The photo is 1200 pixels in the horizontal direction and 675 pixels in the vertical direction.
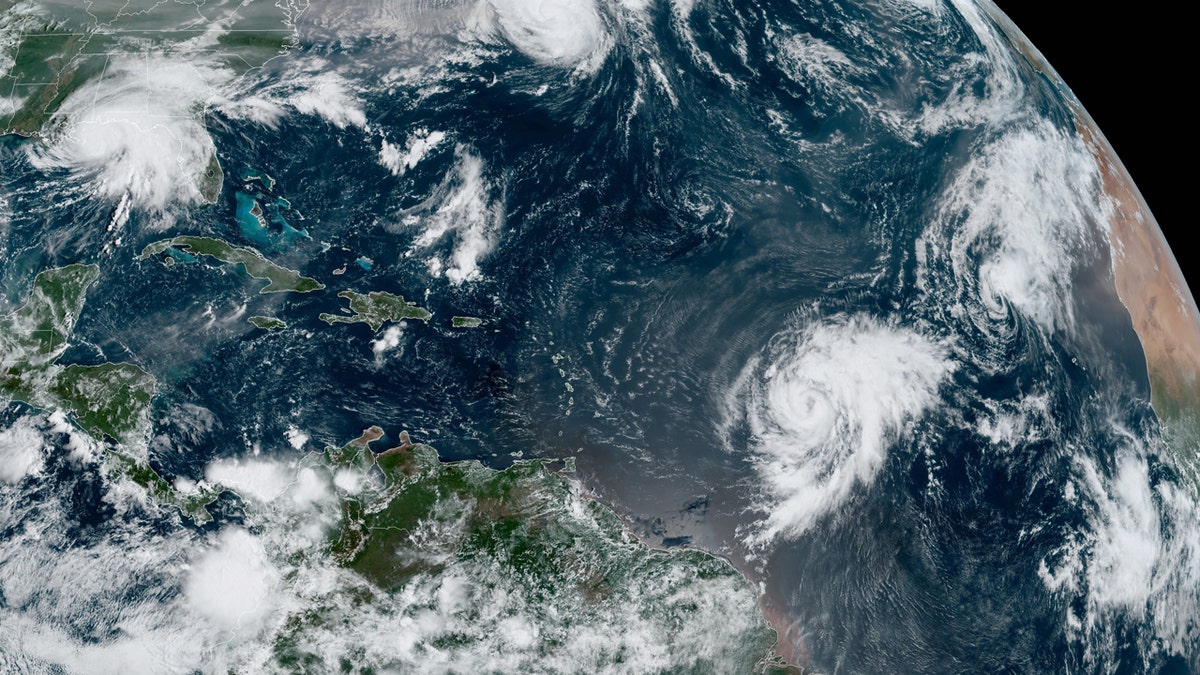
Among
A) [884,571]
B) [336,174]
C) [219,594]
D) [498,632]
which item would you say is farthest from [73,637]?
[884,571]

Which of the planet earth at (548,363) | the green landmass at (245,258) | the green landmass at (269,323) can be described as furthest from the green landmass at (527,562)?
the green landmass at (245,258)

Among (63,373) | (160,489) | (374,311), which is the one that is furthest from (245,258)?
(160,489)

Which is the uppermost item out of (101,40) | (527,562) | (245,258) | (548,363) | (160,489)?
(548,363)

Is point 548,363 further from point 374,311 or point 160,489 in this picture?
point 160,489

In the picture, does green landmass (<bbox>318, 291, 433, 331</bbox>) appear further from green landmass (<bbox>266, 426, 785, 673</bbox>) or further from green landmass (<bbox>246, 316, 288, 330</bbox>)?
green landmass (<bbox>266, 426, 785, 673</bbox>)

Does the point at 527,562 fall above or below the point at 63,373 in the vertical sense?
above

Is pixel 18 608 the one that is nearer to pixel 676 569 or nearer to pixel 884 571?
pixel 676 569

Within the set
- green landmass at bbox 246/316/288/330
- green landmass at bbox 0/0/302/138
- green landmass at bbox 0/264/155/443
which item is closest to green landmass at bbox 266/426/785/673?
green landmass at bbox 246/316/288/330
